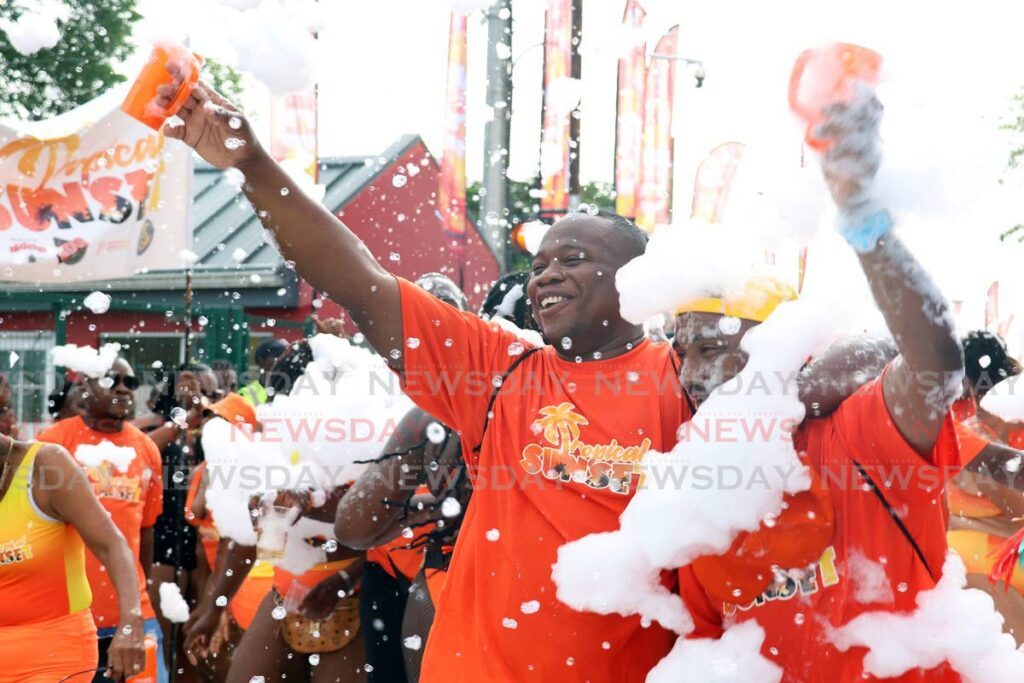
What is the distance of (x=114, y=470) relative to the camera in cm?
557

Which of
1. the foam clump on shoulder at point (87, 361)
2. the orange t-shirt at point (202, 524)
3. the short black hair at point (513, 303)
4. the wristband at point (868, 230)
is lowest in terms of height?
the orange t-shirt at point (202, 524)

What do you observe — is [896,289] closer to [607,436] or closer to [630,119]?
[607,436]

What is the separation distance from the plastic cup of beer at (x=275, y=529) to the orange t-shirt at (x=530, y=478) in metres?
1.82

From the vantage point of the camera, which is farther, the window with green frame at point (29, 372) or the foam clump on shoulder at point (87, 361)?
the window with green frame at point (29, 372)

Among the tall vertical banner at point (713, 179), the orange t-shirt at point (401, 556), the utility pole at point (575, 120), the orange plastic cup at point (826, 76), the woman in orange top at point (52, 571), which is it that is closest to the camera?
the orange plastic cup at point (826, 76)

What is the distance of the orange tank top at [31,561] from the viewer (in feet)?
12.8

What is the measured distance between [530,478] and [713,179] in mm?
6370

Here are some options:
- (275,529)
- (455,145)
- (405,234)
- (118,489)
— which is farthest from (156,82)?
(405,234)

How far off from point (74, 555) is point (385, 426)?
1193 mm

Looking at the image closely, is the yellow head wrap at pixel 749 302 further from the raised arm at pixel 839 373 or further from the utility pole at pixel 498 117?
the utility pole at pixel 498 117

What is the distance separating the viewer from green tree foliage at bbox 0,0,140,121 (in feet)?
54.3

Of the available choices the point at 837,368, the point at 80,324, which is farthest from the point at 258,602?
the point at 80,324

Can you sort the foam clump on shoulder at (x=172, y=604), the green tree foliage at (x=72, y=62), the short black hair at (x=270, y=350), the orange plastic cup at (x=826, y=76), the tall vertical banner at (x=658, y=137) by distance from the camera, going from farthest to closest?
the green tree foliage at (x=72, y=62)
the tall vertical banner at (x=658, y=137)
the short black hair at (x=270, y=350)
the foam clump on shoulder at (x=172, y=604)
the orange plastic cup at (x=826, y=76)

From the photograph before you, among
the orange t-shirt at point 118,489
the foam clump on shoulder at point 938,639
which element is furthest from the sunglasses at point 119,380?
the foam clump on shoulder at point 938,639
